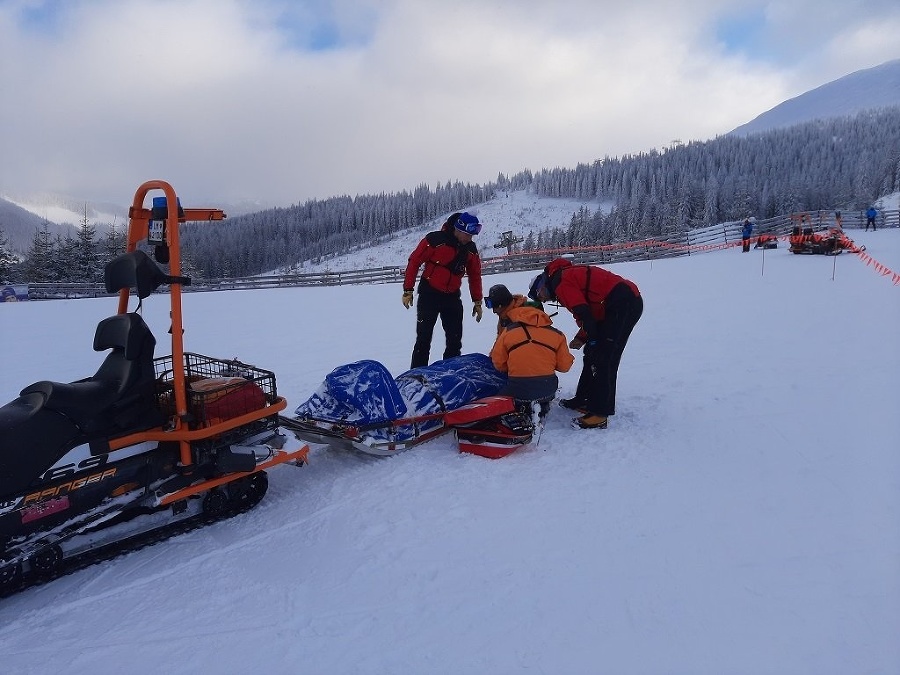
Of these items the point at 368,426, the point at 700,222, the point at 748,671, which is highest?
the point at 700,222

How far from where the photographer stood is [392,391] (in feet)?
14.0

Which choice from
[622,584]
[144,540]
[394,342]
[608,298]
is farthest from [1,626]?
[394,342]

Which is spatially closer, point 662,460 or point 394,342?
point 662,460

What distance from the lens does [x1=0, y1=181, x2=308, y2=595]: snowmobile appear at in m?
2.73

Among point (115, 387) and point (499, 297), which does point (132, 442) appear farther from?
point (499, 297)

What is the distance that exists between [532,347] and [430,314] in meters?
1.64

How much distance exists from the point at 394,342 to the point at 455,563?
660cm

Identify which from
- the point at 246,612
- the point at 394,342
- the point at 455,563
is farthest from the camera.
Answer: the point at 394,342

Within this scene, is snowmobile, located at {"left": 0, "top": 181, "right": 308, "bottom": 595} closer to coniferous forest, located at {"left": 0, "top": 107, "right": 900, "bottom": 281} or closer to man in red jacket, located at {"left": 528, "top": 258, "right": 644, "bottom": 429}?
man in red jacket, located at {"left": 528, "top": 258, "right": 644, "bottom": 429}

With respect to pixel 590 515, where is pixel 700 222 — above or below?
above

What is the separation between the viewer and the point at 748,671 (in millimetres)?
2041

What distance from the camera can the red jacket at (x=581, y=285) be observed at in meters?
4.71

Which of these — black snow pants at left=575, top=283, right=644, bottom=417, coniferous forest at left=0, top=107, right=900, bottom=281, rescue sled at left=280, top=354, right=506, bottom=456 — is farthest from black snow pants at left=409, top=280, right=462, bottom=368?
coniferous forest at left=0, top=107, right=900, bottom=281

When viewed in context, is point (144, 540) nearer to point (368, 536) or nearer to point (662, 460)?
point (368, 536)
